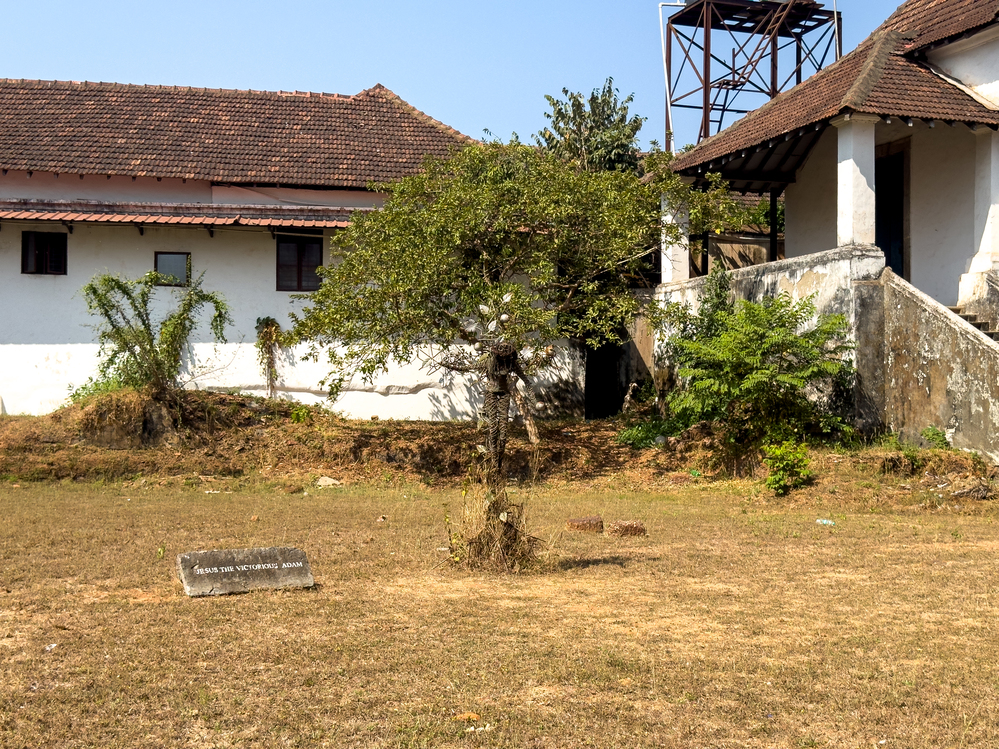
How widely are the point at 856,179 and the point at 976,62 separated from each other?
3.14m

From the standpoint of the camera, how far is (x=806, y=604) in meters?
6.93

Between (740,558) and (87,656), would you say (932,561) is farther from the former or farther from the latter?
(87,656)

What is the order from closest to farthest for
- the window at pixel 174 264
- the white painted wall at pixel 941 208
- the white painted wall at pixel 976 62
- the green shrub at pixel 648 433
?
the white painted wall at pixel 976 62 < the white painted wall at pixel 941 208 < the green shrub at pixel 648 433 < the window at pixel 174 264

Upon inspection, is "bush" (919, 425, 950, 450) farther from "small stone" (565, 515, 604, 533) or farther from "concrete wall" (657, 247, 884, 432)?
"small stone" (565, 515, 604, 533)

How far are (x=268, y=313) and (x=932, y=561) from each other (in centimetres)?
1294

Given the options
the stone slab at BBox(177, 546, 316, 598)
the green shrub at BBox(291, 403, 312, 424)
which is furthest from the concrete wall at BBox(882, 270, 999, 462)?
the green shrub at BBox(291, 403, 312, 424)

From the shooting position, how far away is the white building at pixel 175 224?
17797mm

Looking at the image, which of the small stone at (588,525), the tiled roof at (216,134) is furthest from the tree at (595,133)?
the small stone at (588,525)

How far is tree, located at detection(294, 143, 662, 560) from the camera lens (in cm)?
1389

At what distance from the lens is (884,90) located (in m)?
14.1

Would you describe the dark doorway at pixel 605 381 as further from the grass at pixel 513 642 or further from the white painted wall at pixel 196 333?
the grass at pixel 513 642

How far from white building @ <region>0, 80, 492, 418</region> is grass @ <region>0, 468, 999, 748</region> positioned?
806cm

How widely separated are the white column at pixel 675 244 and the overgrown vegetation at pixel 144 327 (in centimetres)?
779

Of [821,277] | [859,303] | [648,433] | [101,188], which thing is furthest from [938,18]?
[101,188]
